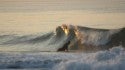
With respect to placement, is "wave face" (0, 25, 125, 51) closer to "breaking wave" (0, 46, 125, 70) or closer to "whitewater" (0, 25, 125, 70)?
"whitewater" (0, 25, 125, 70)

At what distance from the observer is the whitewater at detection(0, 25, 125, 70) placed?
8.11 metres

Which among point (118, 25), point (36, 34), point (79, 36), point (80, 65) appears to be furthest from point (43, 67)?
point (118, 25)

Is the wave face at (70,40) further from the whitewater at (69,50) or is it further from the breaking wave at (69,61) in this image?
the breaking wave at (69,61)

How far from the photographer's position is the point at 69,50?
13.8 metres

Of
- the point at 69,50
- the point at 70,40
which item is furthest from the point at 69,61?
the point at 70,40

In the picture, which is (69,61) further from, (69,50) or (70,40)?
(70,40)

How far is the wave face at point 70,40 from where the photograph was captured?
48.0 feet

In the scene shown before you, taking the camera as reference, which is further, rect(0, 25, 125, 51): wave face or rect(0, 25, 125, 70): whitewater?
rect(0, 25, 125, 51): wave face

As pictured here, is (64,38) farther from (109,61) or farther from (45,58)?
(109,61)

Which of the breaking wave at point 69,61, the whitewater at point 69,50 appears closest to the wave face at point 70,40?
the whitewater at point 69,50

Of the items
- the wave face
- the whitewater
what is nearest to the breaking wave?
the whitewater

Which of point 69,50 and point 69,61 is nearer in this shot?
point 69,61

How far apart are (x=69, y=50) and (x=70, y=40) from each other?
7.42ft

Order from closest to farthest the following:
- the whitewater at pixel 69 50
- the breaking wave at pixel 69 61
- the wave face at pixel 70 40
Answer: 1. the breaking wave at pixel 69 61
2. the whitewater at pixel 69 50
3. the wave face at pixel 70 40
